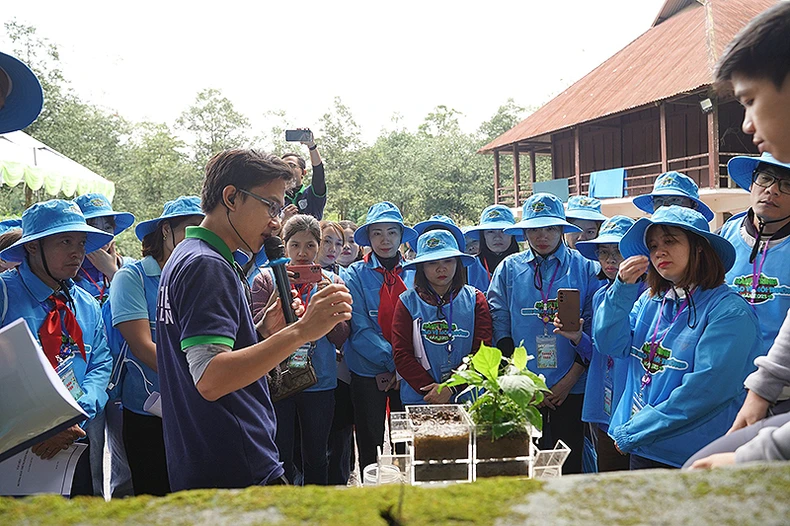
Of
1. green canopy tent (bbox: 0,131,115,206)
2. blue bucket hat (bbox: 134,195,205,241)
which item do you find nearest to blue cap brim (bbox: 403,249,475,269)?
blue bucket hat (bbox: 134,195,205,241)

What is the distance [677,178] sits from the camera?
15.3 ft

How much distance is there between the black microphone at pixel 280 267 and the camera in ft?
7.80

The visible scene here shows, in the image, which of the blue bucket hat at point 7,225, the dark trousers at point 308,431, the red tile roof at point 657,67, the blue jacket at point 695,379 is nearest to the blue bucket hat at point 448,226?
the dark trousers at point 308,431

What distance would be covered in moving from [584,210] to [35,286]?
4503mm

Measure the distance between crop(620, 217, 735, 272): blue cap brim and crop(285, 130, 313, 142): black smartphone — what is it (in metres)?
3.96

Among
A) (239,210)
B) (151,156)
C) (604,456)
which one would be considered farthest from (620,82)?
(151,156)

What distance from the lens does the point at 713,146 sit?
571 inches

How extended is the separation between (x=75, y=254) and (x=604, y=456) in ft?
10.3

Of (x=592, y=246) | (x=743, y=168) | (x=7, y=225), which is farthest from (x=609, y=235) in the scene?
(x=7, y=225)

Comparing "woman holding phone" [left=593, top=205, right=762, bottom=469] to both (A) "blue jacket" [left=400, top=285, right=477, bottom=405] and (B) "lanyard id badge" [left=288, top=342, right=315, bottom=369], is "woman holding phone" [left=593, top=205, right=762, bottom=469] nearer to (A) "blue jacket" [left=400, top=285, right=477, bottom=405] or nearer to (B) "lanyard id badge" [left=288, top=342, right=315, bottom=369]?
(A) "blue jacket" [left=400, top=285, right=477, bottom=405]

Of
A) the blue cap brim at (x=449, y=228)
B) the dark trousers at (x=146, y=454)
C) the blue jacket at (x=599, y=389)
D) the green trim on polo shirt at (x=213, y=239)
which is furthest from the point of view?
the blue cap brim at (x=449, y=228)

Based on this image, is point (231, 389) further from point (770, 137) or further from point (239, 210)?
point (770, 137)

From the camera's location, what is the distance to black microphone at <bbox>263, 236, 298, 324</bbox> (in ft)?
7.80

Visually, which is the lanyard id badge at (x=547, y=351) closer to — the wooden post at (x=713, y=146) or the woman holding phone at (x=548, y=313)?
the woman holding phone at (x=548, y=313)
